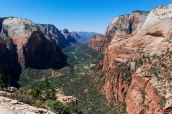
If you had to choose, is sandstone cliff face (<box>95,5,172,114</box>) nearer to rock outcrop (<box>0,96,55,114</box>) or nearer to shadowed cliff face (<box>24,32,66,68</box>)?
rock outcrop (<box>0,96,55,114</box>)

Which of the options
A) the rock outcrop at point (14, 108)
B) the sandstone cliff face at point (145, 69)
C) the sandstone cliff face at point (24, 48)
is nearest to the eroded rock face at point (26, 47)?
the sandstone cliff face at point (24, 48)

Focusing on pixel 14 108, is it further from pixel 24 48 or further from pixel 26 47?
pixel 26 47

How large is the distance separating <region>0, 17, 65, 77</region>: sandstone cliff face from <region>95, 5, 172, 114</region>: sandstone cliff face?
73.5m

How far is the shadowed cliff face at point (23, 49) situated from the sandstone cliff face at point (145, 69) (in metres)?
68.4

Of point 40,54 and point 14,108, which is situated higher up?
point 14,108

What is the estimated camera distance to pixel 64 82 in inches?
4498

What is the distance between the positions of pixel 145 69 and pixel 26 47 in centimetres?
10391

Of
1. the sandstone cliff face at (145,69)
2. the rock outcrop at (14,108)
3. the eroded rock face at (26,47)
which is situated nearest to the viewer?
the rock outcrop at (14,108)

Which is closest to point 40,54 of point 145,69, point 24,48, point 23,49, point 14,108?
point 24,48

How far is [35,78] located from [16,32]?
52818mm

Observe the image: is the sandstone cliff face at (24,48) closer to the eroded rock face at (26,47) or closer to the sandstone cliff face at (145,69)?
the eroded rock face at (26,47)

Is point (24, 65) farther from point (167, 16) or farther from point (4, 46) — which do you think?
point (167, 16)

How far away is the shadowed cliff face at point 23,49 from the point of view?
12825 centimetres

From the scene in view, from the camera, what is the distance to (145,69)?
59.4 meters
